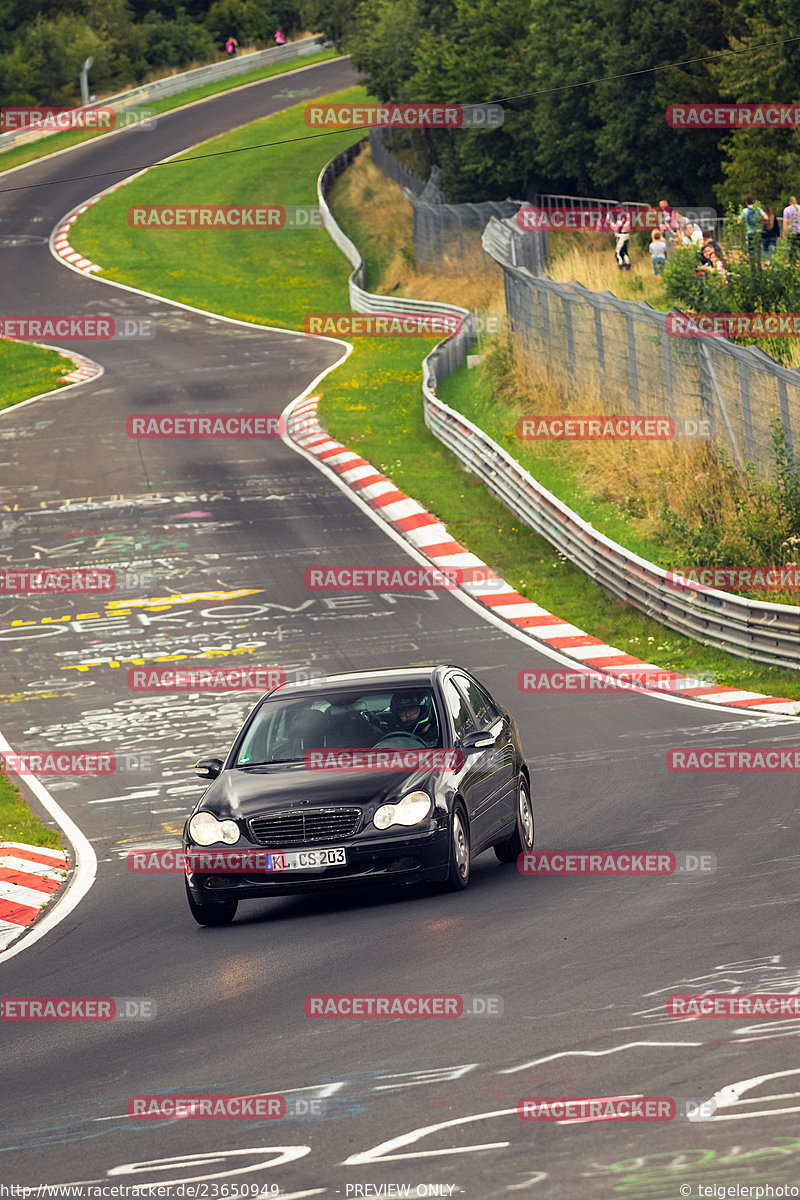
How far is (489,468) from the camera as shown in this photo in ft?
98.8

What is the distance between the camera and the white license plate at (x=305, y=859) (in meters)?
11.2

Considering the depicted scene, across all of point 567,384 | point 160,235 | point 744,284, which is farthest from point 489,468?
point 160,235

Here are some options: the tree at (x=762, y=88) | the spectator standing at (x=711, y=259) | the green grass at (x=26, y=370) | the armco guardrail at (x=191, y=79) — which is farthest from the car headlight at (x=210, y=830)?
the armco guardrail at (x=191, y=79)

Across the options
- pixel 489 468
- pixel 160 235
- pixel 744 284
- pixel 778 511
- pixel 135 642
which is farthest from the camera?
pixel 160 235

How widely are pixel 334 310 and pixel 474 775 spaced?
43284 millimetres

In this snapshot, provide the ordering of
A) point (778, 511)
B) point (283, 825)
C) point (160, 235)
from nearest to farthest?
point (283, 825), point (778, 511), point (160, 235)

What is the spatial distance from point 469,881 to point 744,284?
17.8 metres

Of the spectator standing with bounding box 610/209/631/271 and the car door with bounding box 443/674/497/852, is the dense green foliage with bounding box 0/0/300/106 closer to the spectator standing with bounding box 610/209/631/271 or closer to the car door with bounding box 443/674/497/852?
the spectator standing with bounding box 610/209/631/271

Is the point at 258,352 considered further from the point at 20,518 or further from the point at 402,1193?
the point at 402,1193

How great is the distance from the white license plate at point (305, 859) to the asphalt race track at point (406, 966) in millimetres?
386

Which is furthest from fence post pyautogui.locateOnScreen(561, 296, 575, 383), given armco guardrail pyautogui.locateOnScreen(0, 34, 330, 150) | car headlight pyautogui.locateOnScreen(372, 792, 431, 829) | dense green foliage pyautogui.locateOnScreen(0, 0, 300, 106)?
dense green foliage pyautogui.locateOnScreen(0, 0, 300, 106)

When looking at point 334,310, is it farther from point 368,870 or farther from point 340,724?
point 368,870

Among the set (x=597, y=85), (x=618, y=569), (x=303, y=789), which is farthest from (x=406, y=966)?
(x=597, y=85)

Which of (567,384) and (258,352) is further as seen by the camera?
(258,352)
